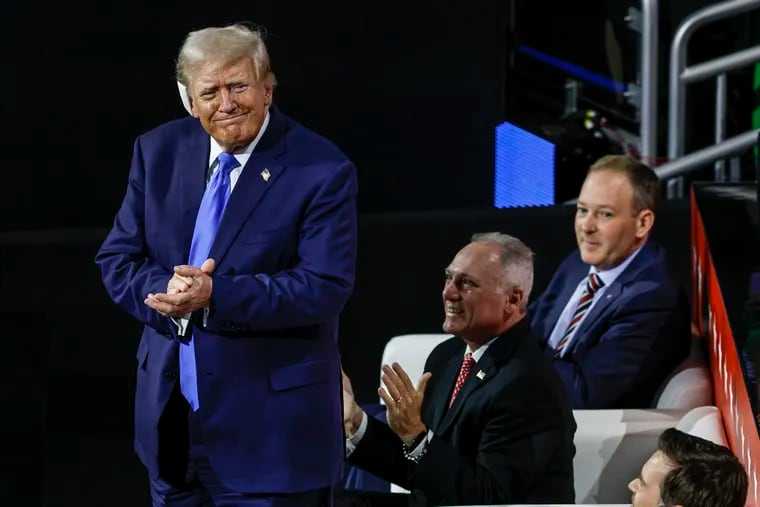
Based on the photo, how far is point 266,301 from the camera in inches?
104

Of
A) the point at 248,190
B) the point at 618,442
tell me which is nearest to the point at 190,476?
the point at 248,190

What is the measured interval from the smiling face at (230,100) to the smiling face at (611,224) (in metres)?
1.80

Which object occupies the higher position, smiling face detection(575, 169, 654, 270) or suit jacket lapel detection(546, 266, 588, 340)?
smiling face detection(575, 169, 654, 270)

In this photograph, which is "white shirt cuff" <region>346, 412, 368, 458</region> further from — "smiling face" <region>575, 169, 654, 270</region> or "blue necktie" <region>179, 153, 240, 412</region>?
"smiling face" <region>575, 169, 654, 270</region>

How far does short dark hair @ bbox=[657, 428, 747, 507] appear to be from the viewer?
270cm

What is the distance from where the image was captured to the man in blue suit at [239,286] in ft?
8.84

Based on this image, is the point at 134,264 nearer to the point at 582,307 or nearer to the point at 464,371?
the point at 464,371

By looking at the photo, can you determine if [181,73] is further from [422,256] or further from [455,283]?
[422,256]

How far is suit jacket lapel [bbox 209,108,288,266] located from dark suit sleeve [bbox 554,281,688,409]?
1.54 metres

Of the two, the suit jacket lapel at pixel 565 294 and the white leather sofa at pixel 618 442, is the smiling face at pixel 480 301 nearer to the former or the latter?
the white leather sofa at pixel 618 442

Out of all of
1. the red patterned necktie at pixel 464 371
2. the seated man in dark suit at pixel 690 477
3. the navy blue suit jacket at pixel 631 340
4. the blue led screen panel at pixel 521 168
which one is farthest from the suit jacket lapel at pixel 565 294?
the seated man in dark suit at pixel 690 477

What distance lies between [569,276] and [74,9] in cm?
166

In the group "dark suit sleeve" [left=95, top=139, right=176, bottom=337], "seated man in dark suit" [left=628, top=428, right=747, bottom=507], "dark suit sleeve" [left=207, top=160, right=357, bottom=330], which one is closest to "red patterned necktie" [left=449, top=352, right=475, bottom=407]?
"seated man in dark suit" [left=628, top=428, right=747, bottom=507]

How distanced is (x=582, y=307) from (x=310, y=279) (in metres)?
1.77
